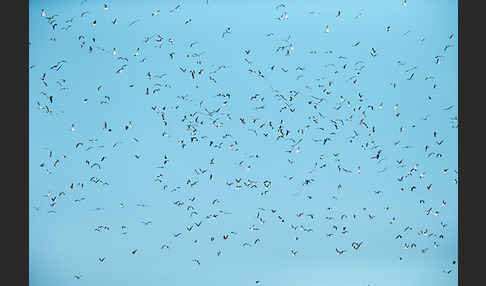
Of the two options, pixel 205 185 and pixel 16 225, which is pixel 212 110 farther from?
pixel 16 225

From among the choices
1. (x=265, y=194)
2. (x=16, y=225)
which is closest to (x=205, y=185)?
(x=265, y=194)

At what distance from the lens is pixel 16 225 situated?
219 cm

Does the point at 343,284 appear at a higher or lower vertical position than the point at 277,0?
lower

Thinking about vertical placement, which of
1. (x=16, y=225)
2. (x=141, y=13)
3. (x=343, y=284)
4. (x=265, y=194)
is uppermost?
(x=141, y=13)

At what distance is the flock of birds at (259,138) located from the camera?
228 cm

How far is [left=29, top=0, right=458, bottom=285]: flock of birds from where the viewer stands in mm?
2277

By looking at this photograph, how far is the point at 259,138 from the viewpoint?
2.31 m

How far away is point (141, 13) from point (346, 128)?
1.31 metres

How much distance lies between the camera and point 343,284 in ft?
7.44

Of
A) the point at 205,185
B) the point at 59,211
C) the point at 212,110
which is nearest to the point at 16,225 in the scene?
the point at 59,211

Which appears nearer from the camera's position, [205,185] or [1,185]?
[1,185]

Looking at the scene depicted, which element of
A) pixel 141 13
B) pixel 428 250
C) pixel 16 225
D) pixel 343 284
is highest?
pixel 141 13

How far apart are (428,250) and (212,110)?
4.63 feet

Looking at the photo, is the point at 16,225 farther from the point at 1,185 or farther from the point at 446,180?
the point at 446,180
